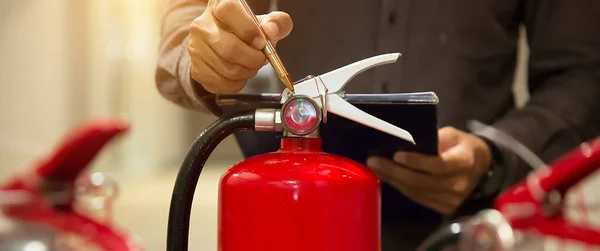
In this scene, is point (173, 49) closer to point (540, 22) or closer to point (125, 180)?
point (540, 22)

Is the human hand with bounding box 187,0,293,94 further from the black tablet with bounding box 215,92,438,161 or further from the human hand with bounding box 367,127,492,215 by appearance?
the human hand with bounding box 367,127,492,215

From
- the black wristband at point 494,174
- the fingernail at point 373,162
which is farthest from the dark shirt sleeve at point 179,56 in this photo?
the black wristband at point 494,174

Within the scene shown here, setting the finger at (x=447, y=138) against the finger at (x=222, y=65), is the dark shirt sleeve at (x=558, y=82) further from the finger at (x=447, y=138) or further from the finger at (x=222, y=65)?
the finger at (x=222, y=65)

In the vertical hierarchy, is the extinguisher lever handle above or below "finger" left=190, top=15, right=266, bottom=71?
below

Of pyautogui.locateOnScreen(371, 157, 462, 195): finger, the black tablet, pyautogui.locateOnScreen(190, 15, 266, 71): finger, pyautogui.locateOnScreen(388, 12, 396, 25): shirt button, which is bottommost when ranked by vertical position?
pyautogui.locateOnScreen(371, 157, 462, 195): finger

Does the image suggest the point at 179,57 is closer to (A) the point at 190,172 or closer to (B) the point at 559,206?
(A) the point at 190,172

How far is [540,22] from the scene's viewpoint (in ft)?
1.70

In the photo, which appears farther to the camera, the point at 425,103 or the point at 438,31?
the point at 438,31

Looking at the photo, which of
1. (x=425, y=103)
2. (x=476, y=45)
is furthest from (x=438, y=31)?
(x=425, y=103)

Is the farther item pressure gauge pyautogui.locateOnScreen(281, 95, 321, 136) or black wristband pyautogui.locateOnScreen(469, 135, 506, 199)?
black wristband pyautogui.locateOnScreen(469, 135, 506, 199)

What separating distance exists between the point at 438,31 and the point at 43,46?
2.36ft

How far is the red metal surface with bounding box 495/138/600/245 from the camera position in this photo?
0.83 feet

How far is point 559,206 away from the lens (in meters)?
0.26

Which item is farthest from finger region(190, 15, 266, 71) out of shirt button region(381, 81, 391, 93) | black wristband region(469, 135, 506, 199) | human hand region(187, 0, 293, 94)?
Result: black wristband region(469, 135, 506, 199)
